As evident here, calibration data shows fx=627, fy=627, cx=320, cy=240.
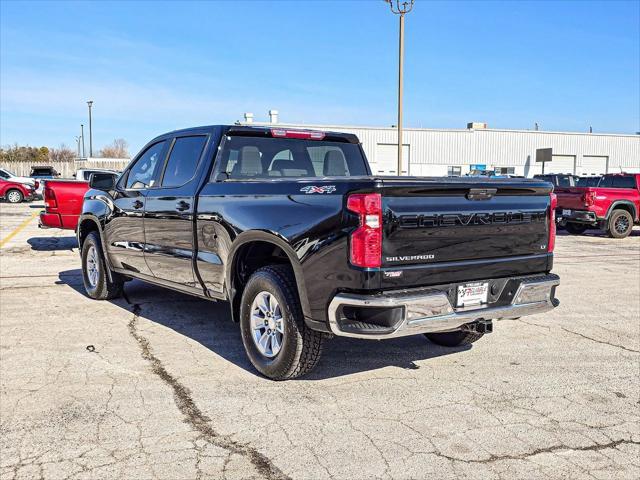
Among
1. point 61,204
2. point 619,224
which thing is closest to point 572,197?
point 619,224

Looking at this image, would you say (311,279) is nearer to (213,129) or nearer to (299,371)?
(299,371)

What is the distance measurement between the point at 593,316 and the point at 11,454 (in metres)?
5.93

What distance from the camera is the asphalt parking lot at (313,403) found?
3.32 meters

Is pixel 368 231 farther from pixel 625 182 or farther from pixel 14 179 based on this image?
pixel 14 179

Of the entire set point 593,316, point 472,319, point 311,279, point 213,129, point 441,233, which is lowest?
point 593,316

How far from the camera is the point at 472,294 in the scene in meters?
4.26

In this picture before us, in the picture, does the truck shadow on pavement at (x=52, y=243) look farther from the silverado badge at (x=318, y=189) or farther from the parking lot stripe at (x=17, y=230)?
the silverado badge at (x=318, y=189)

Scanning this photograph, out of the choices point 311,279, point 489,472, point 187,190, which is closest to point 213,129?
point 187,190

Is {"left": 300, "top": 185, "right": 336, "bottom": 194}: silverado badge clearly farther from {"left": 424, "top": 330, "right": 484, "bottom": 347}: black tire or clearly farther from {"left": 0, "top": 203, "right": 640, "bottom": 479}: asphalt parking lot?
{"left": 424, "top": 330, "right": 484, "bottom": 347}: black tire

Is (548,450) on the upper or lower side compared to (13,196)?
lower

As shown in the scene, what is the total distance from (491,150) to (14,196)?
3701 cm

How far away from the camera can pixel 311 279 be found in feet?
13.5

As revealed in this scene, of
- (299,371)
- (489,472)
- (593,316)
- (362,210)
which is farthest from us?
(593,316)

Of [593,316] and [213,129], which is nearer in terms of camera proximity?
[213,129]
